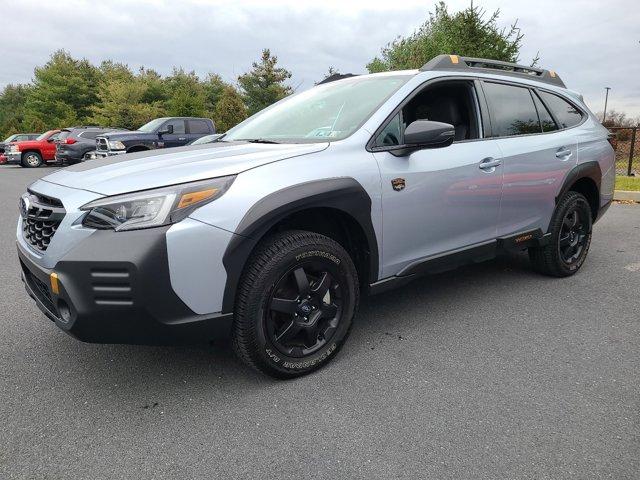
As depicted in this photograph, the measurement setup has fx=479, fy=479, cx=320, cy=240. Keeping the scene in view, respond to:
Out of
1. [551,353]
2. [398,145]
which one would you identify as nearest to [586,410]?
[551,353]

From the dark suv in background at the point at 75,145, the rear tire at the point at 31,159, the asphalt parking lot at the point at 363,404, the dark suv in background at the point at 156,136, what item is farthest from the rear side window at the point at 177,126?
the asphalt parking lot at the point at 363,404

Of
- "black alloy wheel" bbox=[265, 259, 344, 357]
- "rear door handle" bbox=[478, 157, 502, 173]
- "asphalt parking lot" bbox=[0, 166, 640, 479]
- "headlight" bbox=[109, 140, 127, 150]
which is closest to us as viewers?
"asphalt parking lot" bbox=[0, 166, 640, 479]

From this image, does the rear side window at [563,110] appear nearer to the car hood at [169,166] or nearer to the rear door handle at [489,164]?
the rear door handle at [489,164]

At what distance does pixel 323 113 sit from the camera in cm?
314

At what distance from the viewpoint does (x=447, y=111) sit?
11.2 feet

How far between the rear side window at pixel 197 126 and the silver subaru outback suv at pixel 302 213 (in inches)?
493

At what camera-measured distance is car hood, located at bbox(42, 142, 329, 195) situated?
2.13m

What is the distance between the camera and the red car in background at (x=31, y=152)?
2072 cm

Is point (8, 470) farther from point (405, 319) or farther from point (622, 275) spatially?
point (622, 275)

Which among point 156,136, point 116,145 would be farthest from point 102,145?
point 156,136

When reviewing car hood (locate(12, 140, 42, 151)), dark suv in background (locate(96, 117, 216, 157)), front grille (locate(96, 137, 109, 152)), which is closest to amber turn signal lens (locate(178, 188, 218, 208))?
dark suv in background (locate(96, 117, 216, 157))

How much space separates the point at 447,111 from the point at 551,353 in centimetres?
175

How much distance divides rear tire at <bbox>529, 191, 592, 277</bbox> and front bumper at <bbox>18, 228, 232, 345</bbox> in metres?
Result: 3.04

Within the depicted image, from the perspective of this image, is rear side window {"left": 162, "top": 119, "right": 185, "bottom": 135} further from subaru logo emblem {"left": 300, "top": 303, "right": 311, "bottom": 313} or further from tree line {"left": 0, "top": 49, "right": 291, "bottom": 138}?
tree line {"left": 0, "top": 49, "right": 291, "bottom": 138}
